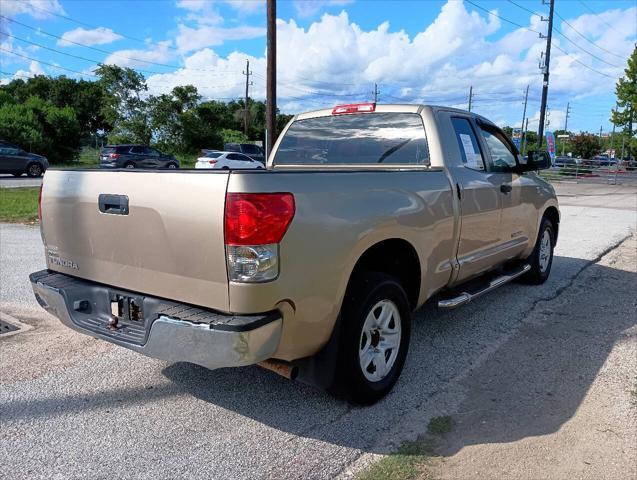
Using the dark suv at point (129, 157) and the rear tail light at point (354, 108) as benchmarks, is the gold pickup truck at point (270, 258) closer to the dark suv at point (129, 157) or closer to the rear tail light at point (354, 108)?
the rear tail light at point (354, 108)

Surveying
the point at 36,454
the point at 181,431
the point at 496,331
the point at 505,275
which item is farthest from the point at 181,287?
the point at 505,275

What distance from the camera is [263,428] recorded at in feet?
10.3

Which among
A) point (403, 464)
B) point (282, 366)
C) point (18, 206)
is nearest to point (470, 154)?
point (282, 366)

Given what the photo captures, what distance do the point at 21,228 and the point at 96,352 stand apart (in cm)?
715

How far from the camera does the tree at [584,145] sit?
71125 mm

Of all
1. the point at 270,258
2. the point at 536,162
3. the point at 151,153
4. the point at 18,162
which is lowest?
the point at 18,162

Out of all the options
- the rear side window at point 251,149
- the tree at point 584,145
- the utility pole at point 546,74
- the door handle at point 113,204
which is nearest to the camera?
the door handle at point 113,204

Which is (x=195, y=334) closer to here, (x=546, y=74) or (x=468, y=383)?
(x=468, y=383)

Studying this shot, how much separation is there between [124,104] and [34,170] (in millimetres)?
21499

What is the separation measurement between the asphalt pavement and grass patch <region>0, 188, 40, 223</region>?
7406 millimetres

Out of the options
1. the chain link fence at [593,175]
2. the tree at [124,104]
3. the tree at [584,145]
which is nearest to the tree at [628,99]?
the chain link fence at [593,175]

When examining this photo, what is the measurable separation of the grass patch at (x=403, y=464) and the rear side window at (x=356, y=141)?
223 cm

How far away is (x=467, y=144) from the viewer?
4.73m

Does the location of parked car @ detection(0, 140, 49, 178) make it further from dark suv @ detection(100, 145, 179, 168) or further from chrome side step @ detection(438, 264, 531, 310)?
chrome side step @ detection(438, 264, 531, 310)
